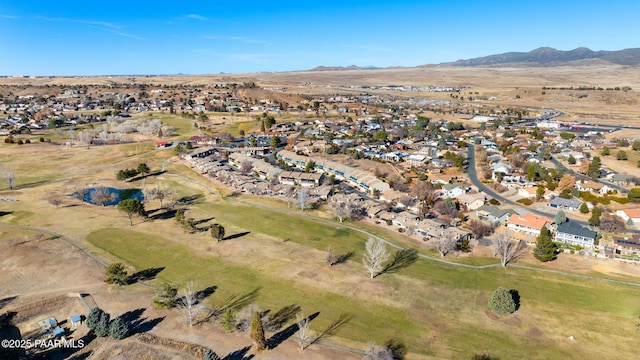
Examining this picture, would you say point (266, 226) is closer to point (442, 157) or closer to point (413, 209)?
point (413, 209)

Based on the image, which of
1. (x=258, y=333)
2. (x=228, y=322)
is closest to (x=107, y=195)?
(x=228, y=322)

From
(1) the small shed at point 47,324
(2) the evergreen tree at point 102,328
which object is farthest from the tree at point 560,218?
(1) the small shed at point 47,324

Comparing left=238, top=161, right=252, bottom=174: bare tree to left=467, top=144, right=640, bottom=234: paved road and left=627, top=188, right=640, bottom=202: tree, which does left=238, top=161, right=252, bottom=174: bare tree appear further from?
left=627, top=188, right=640, bottom=202: tree

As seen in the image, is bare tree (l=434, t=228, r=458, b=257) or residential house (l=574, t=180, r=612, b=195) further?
residential house (l=574, t=180, r=612, b=195)

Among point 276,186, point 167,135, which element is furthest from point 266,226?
point 167,135

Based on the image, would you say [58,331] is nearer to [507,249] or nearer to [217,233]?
[217,233]

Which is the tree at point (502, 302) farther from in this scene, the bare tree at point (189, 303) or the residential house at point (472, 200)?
the bare tree at point (189, 303)

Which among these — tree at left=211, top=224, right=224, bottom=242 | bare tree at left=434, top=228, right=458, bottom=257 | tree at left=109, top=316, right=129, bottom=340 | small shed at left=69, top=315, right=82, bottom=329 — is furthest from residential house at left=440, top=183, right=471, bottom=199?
small shed at left=69, top=315, right=82, bottom=329

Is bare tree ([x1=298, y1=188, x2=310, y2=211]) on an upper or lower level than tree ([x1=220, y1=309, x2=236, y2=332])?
upper
